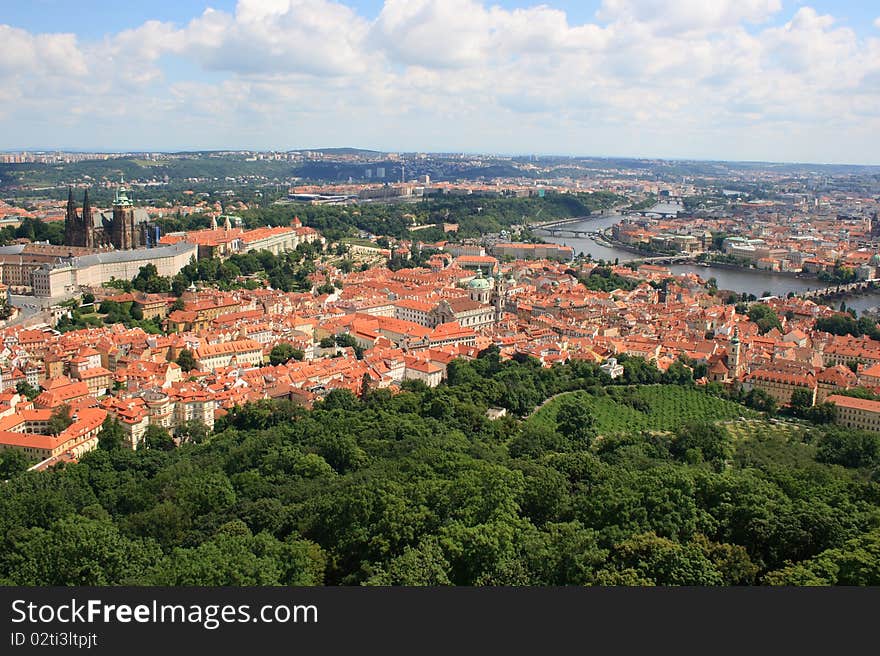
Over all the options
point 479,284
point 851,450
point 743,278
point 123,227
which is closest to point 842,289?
point 743,278

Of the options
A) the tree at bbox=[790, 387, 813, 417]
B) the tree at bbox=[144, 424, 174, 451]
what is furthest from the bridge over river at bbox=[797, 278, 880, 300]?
the tree at bbox=[144, 424, 174, 451]

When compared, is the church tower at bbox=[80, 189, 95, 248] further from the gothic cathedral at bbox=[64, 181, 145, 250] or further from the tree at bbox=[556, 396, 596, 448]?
the tree at bbox=[556, 396, 596, 448]

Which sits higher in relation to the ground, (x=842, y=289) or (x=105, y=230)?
(x=105, y=230)

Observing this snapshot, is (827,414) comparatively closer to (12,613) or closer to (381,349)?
(381,349)

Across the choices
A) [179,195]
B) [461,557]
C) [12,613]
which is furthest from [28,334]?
[179,195]

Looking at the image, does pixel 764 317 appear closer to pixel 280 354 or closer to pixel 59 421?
pixel 280 354
